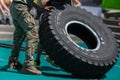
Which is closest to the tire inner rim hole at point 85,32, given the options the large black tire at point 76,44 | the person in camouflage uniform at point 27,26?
the large black tire at point 76,44

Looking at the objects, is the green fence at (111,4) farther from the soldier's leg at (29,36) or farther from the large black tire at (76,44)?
the soldier's leg at (29,36)

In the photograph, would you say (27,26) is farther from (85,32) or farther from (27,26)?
(85,32)

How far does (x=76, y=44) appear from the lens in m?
7.63

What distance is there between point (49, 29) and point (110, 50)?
47.6 inches

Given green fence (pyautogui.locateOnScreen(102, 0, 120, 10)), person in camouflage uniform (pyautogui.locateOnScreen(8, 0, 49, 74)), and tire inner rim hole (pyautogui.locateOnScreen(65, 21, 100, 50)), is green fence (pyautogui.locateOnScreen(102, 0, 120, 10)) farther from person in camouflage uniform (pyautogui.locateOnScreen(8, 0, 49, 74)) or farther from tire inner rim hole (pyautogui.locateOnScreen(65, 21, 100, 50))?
person in camouflage uniform (pyautogui.locateOnScreen(8, 0, 49, 74))

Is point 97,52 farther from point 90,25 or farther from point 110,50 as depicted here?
point 90,25

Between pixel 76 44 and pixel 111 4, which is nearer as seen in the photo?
pixel 76 44

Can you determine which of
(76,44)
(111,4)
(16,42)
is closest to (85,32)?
(76,44)

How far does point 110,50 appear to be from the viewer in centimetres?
778

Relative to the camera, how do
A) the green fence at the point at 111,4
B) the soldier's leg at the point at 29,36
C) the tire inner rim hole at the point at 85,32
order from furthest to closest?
the green fence at the point at 111,4, the tire inner rim hole at the point at 85,32, the soldier's leg at the point at 29,36

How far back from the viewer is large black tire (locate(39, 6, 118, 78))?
282 inches

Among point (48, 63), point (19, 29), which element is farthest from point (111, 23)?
point (19, 29)

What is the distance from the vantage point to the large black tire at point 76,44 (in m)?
7.16

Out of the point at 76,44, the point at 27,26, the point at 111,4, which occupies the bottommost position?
the point at 76,44
